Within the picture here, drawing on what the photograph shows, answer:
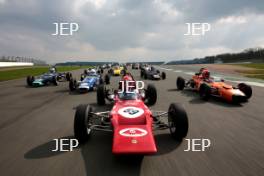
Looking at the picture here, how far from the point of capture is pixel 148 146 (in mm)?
3906

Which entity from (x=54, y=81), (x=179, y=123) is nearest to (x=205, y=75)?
(x=179, y=123)

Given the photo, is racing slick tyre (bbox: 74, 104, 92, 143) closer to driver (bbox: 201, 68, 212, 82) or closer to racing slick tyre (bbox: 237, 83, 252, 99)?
racing slick tyre (bbox: 237, 83, 252, 99)

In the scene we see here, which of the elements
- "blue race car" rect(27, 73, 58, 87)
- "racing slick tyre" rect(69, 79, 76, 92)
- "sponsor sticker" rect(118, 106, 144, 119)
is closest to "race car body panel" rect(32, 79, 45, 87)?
"blue race car" rect(27, 73, 58, 87)

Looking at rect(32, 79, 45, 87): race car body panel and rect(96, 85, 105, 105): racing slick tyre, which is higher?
rect(32, 79, 45, 87): race car body panel

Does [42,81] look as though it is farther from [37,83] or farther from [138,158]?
[138,158]

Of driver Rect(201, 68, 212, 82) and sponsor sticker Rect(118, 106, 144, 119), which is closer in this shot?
sponsor sticker Rect(118, 106, 144, 119)

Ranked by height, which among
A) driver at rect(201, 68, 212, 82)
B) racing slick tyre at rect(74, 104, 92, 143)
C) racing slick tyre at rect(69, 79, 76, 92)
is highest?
driver at rect(201, 68, 212, 82)

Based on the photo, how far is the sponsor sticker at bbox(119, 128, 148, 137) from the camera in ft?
13.8

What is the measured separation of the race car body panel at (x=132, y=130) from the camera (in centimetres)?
386

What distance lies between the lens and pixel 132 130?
14.4 feet

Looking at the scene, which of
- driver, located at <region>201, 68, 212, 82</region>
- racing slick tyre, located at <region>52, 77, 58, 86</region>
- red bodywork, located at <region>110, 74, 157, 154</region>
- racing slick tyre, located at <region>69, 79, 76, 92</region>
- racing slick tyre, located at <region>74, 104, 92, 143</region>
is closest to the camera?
red bodywork, located at <region>110, 74, 157, 154</region>

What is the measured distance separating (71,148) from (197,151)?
2494 mm

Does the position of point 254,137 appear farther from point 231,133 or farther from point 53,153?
point 53,153

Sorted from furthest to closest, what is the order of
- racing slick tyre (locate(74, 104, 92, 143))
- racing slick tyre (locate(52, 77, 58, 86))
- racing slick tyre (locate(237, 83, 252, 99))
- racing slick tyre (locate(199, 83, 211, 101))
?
racing slick tyre (locate(52, 77, 58, 86)), racing slick tyre (locate(237, 83, 252, 99)), racing slick tyre (locate(199, 83, 211, 101)), racing slick tyre (locate(74, 104, 92, 143))
